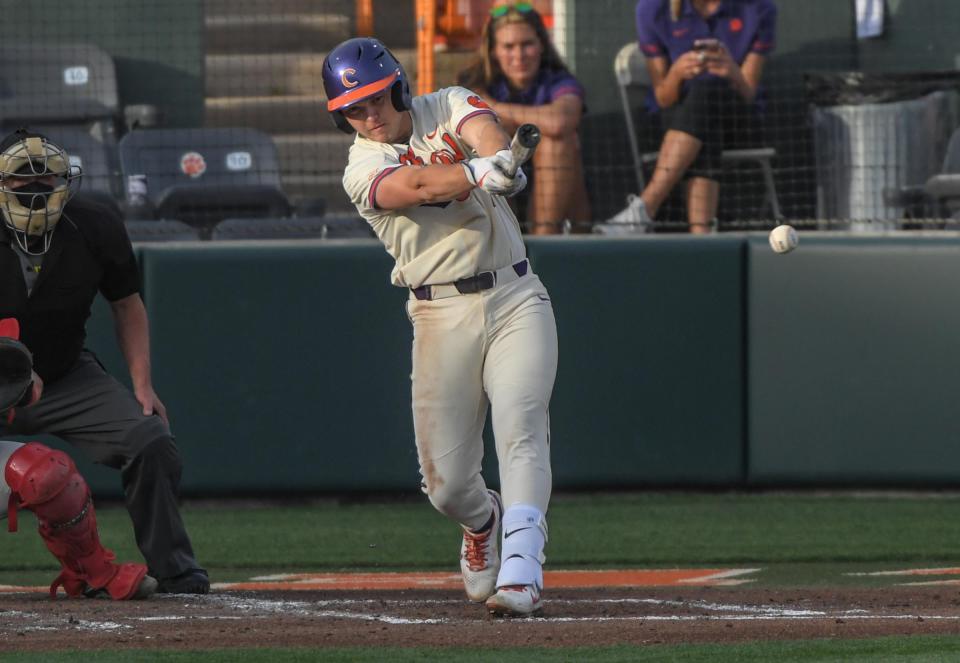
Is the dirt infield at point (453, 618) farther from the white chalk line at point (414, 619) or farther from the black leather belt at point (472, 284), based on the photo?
the black leather belt at point (472, 284)

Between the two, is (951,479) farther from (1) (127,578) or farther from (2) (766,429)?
(1) (127,578)

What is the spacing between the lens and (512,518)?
4582mm

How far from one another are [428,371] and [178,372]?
11.0ft

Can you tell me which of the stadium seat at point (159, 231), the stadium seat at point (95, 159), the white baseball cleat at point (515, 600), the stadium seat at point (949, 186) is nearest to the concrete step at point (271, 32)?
the stadium seat at point (95, 159)

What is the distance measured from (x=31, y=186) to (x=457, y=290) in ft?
4.40

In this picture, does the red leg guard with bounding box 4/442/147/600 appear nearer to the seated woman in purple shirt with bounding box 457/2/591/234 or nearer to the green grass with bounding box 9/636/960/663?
the green grass with bounding box 9/636/960/663

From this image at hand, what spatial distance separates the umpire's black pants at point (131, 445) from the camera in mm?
5297

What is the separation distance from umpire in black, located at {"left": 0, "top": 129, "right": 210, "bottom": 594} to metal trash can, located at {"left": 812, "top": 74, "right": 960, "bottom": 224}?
412 centimetres

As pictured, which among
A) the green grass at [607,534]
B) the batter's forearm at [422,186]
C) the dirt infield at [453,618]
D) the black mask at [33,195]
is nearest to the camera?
the dirt infield at [453,618]

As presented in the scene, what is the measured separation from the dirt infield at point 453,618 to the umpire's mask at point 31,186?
115 centimetres

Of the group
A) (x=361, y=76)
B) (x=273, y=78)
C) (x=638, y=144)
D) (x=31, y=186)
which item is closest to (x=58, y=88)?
(x=273, y=78)

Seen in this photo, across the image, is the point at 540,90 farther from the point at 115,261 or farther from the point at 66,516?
the point at 66,516

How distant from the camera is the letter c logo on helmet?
4.71 metres

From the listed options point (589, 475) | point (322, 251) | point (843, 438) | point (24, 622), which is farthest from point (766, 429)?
point (24, 622)
